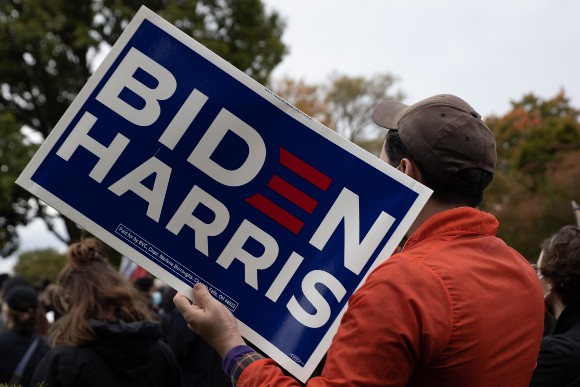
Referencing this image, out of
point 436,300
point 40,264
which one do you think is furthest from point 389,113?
point 40,264

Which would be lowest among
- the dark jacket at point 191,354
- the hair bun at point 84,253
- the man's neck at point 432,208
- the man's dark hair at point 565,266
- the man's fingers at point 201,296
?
the dark jacket at point 191,354

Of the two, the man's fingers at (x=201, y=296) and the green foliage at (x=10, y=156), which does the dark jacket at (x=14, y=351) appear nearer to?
the man's fingers at (x=201, y=296)

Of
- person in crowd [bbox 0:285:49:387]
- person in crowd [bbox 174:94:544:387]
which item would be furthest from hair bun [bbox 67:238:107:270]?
person in crowd [bbox 174:94:544:387]

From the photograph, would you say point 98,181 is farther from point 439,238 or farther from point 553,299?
point 553,299

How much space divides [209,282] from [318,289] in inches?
12.5

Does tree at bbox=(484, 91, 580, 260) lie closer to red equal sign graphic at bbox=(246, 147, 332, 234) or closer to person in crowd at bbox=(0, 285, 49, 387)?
person in crowd at bbox=(0, 285, 49, 387)

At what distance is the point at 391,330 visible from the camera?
1.68 metres

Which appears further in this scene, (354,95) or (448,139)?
(354,95)

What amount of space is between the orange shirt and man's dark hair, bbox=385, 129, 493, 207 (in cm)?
10

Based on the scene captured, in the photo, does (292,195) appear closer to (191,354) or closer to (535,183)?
(191,354)

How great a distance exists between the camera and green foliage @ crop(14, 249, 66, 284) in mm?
36844

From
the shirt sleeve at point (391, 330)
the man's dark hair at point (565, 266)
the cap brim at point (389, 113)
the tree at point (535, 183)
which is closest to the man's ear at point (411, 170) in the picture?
the cap brim at point (389, 113)

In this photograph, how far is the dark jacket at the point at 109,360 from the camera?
3.63m

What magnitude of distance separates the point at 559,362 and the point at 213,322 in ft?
5.72
